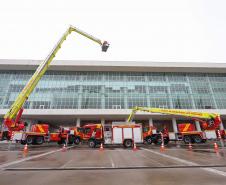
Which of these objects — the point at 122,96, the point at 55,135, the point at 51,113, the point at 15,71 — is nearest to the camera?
the point at 55,135

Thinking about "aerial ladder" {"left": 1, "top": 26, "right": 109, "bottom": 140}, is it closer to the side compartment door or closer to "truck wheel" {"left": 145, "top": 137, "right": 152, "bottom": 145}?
the side compartment door

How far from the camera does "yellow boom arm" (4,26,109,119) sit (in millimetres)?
15153

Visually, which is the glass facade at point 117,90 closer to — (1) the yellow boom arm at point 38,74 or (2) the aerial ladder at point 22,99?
(2) the aerial ladder at point 22,99

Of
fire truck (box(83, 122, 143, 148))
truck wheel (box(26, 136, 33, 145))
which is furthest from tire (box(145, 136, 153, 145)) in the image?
truck wheel (box(26, 136, 33, 145))

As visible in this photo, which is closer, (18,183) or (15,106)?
(18,183)

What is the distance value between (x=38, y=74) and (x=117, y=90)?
1020 inches

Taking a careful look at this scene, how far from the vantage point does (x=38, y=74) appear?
16734mm

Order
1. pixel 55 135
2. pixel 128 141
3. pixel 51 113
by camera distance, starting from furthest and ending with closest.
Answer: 1. pixel 51 113
2. pixel 55 135
3. pixel 128 141

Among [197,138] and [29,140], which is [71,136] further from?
[197,138]

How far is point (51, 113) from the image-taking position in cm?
3472

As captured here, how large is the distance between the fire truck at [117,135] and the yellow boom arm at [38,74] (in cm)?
926

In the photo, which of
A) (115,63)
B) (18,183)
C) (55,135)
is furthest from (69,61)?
(18,183)

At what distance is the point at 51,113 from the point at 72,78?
1248 cm

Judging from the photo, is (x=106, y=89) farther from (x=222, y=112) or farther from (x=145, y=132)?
(x=222, y=112)
